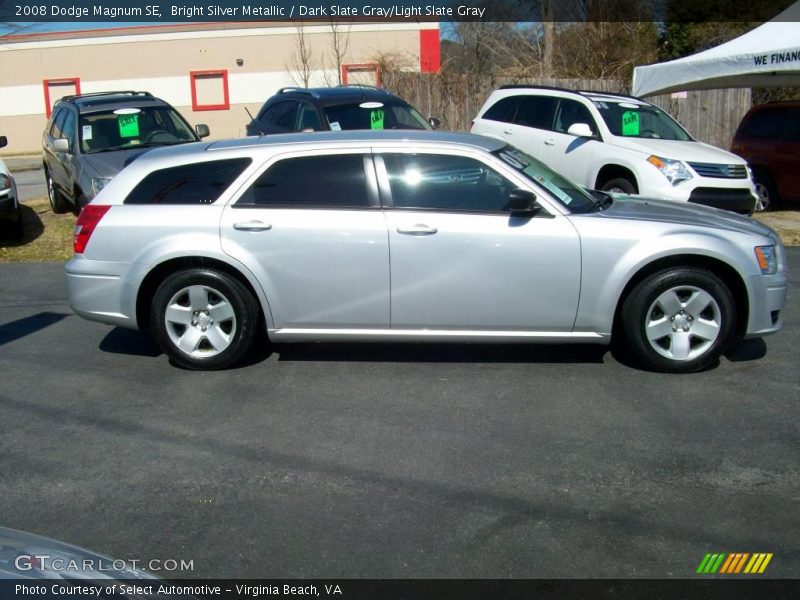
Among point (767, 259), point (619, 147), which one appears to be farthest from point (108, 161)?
point (767, 259)

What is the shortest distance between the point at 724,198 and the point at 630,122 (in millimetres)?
1790

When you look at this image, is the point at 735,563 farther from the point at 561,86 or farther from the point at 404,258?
the point at 561,86

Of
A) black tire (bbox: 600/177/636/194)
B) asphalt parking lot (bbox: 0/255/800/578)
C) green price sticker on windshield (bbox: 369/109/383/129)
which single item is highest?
green price sticker on windshield (bbox: 369/109/383/129)

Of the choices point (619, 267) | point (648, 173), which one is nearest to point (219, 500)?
point (619, 267)

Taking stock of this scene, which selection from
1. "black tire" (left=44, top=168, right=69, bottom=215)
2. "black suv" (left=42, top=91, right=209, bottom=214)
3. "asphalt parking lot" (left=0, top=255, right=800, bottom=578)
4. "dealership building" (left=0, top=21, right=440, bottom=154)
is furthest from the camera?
"dealership building" (left=0, top=21, right=440, bottom=154)

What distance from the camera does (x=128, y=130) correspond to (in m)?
12.1

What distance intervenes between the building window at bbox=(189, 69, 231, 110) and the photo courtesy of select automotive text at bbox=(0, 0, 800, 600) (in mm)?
22390

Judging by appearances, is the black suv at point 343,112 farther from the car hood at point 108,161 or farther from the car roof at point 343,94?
the car hood at point 108,161

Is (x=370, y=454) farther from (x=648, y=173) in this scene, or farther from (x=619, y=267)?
(x=648, y=173)

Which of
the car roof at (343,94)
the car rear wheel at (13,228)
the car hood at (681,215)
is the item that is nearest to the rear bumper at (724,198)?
the car roof at (343,94)

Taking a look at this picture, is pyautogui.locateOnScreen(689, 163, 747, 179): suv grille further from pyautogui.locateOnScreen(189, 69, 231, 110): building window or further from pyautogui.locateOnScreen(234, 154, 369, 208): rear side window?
pyautogui.locateOnScreen(189, 69, 231, 110): building window

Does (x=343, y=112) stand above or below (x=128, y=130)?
above

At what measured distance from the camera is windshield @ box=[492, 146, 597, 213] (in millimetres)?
6270

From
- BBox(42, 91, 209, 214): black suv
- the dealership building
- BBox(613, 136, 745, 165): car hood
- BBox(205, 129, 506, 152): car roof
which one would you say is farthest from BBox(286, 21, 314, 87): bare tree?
BBox(205, 129, 506, 152): car roof
